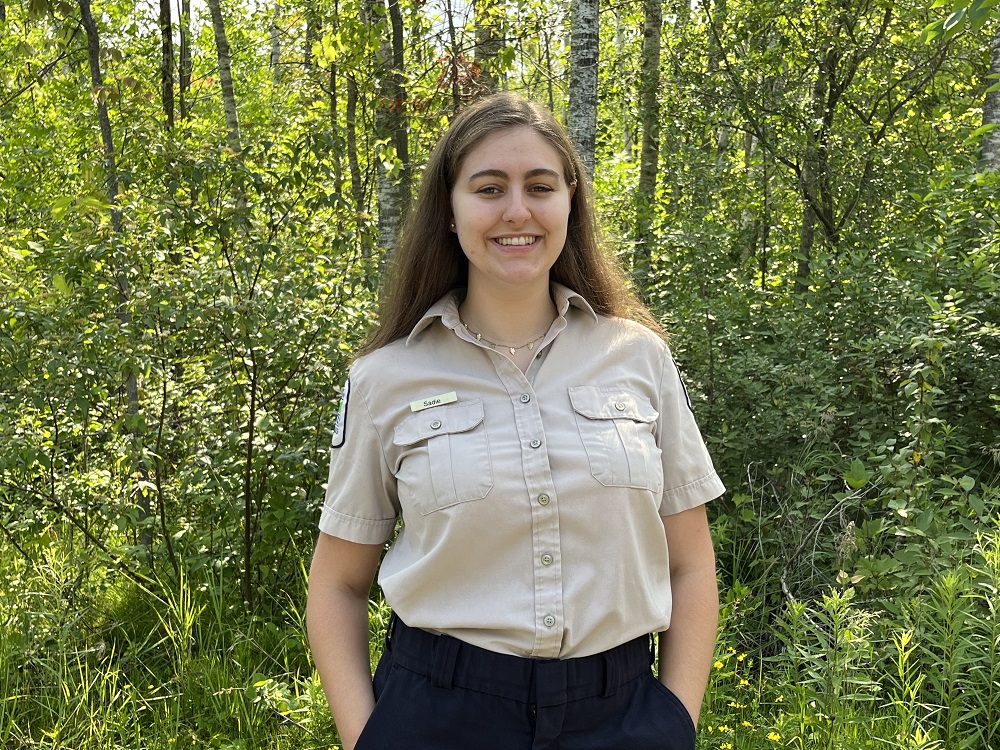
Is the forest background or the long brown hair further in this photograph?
the forest background

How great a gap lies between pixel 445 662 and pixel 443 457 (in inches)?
15.8

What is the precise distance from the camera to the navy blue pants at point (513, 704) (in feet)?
5.86

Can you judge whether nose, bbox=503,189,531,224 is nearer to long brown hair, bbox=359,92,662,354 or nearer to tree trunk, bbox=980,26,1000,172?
long brown hair, bbox=359,92,662,354

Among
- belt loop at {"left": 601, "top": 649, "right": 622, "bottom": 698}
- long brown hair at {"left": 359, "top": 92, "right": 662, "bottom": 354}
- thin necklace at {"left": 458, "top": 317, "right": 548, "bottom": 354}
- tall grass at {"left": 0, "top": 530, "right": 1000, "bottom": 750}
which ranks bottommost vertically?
tall grass at {"left": 0, "top": 530, "right": 1000, "bottom": 750}

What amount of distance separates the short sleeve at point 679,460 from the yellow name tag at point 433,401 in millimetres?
470

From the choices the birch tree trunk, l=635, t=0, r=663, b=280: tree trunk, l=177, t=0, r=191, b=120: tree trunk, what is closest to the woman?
the birch tree trunk

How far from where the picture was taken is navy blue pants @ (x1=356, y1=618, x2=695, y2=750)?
1787mm

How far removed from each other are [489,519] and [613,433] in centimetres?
32

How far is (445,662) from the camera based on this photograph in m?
1.84

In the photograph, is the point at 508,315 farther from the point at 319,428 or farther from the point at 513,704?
the point at 319,428

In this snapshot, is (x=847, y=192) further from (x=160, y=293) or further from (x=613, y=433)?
(x=613, y=433)

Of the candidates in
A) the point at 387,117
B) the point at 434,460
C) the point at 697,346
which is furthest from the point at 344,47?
the point at 434,460

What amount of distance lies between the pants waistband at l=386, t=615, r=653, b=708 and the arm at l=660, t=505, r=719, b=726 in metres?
0.15

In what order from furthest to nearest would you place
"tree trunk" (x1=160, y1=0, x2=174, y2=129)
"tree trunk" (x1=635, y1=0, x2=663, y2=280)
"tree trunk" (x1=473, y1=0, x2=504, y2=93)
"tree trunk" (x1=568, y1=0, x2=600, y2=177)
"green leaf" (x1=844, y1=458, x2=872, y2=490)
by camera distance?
"tree trunk" (x1=160, y1=0, x2=174, y2=129)
"tree trunk" (x1=635, y1=0, x2=663, y2=280)
"tree trunk" (x1=473, y1=0, x2=504, y2=93)
"tree trunk" (x1=568, y1=0, x2=600, y2=177)
"green leaf" (x1=844, y1=458, x2=872, y2=490)
